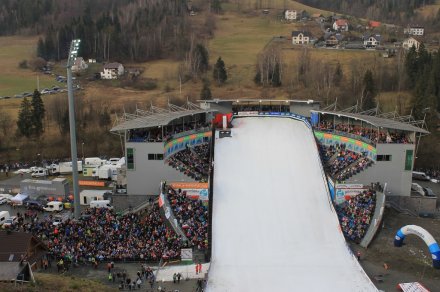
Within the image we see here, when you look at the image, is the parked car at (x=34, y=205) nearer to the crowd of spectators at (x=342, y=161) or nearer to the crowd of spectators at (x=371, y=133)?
the crowd of spectators at (x=342, y=161)

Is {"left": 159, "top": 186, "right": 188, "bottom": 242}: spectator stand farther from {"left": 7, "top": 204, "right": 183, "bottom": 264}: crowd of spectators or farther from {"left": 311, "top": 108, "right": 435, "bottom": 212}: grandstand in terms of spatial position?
Answer: {"left": 311, "top": 108, "right": 435, "bottom": 212}: grandstand

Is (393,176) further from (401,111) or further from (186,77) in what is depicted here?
(186,77)

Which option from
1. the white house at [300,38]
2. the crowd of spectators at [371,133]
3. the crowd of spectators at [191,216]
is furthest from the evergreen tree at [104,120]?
the white house at [300,38]

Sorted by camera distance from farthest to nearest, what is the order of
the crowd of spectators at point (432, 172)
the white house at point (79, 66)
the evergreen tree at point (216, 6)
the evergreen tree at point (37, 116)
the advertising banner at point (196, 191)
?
the evergreen tree at point (216, 6) → the white house at point (79, 66) → the evergreen tree at point (37, 116) → the crowd of spectators at point (432, 172) → the advertising banner at point (196, 191)

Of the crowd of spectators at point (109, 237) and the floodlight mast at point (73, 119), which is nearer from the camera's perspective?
the crowd of spectators at point (109, 237)

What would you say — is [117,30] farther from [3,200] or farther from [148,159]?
[148,159]

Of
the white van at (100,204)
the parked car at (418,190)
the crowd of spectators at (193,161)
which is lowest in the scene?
the white van at (100,204)

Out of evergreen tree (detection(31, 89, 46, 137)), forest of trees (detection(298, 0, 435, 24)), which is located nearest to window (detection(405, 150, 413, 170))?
evergreen tree (detection(31, 89, 46, 137))

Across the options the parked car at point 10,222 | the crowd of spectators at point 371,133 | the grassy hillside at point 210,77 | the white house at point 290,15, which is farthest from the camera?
the white house at point 290,15
